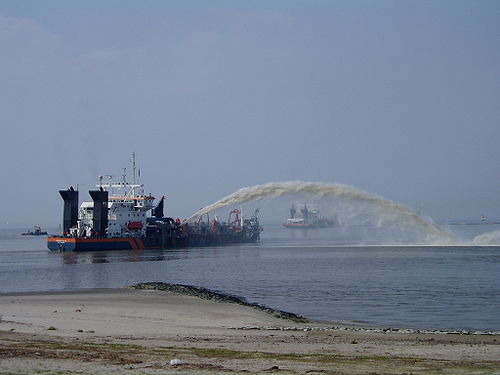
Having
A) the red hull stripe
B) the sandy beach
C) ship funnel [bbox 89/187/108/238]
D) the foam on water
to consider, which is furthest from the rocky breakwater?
the foam on water

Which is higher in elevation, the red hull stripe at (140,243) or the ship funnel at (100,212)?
the ship funnel at (100,212)

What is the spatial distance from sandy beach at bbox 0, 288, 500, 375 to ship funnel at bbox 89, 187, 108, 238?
67566 mm

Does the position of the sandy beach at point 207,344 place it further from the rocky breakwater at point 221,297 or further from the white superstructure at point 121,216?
the white superstructure at point 121,216

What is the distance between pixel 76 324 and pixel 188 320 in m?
5.03

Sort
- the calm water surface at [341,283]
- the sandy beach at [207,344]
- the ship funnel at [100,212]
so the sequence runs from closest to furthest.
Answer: the sandy beach at [207,344] < the calm water surface at [341,283] < the ship funnel at [100,212]

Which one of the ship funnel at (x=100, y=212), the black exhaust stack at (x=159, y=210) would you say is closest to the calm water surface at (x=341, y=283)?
the ship funnel at (x=100, y=212)

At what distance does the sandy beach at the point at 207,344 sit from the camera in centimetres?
1591

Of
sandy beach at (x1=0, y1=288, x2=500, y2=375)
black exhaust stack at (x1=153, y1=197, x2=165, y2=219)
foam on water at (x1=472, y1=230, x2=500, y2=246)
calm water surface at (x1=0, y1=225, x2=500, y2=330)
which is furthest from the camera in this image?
black exhaust stack at (x1=153, y1=197, x2=165, y2=219)

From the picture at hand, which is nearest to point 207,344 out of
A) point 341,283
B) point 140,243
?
point 341,283

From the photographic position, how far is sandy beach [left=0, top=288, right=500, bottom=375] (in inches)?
626

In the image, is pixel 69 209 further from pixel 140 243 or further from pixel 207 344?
pixel 207 344

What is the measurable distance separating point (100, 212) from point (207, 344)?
8349 cm

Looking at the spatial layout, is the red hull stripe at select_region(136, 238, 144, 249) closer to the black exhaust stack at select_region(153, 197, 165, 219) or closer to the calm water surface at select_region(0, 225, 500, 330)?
the black exhaust stack at select_region(153, 197, 165, 219)

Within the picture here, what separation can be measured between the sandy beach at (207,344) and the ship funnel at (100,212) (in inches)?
2660
